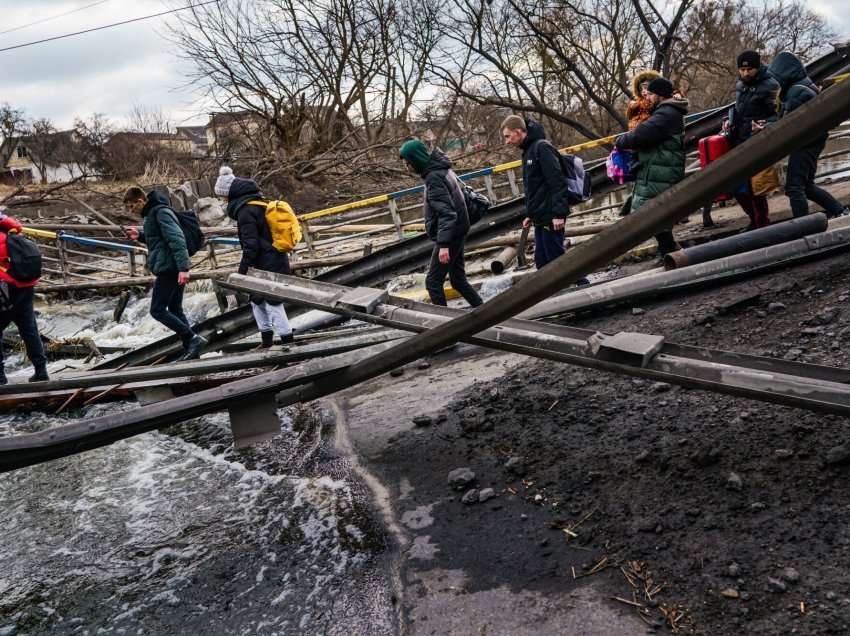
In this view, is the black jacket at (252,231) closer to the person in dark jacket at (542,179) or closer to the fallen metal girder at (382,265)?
the fallen metal girder at (382,265)

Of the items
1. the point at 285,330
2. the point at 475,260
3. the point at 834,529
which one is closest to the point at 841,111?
the point at 834,529

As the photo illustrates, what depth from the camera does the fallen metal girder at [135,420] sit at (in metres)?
3.14

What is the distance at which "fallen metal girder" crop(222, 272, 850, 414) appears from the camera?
8.16ft

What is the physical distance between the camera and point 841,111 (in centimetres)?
154

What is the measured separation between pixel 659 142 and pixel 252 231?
375 centimetres

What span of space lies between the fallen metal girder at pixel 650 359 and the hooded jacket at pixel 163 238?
3.43 metres

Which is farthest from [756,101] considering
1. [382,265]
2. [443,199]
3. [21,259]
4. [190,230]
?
[21,259]

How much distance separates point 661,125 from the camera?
5430mm

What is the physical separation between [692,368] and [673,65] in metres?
19.1

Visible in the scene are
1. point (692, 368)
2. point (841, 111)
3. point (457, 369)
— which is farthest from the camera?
point (457, 369)

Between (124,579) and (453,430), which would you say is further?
A: (453,430)

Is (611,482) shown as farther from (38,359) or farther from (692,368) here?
(38,359)

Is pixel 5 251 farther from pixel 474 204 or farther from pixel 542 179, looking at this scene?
pixel 542 179

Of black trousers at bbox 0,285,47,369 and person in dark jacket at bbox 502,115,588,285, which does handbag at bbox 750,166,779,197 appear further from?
black trousers at bbox 0,285,47,369
